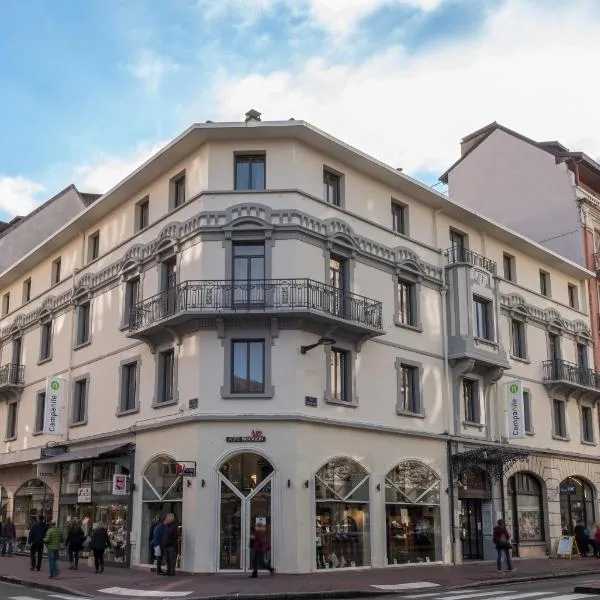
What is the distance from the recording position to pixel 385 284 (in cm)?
2772

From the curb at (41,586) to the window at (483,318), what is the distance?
17.8 m

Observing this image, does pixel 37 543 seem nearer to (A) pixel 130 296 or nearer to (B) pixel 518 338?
(A) pixel 130 296

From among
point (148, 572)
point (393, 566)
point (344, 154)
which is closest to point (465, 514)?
point (393, 566)

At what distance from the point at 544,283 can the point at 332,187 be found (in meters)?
14.7

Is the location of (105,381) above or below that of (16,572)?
above

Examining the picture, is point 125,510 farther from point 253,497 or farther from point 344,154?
point 344,154

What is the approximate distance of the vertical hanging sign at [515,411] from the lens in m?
31.0

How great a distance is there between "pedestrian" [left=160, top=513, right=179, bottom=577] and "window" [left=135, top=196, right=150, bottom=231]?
430 inches

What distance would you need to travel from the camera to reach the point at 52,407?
30.9 metres

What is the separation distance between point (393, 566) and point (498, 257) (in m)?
14.6

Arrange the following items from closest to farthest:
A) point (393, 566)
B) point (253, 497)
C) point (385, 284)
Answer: point (253, 497), point (393, 566), point (385, 284)

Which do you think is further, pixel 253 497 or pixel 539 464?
pixel 539 464

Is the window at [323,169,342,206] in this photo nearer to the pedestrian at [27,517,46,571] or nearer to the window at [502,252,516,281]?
the window at [502,252,516,281]

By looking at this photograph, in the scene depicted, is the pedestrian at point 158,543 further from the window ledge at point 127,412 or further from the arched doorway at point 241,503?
the window ledge at point 127,412
